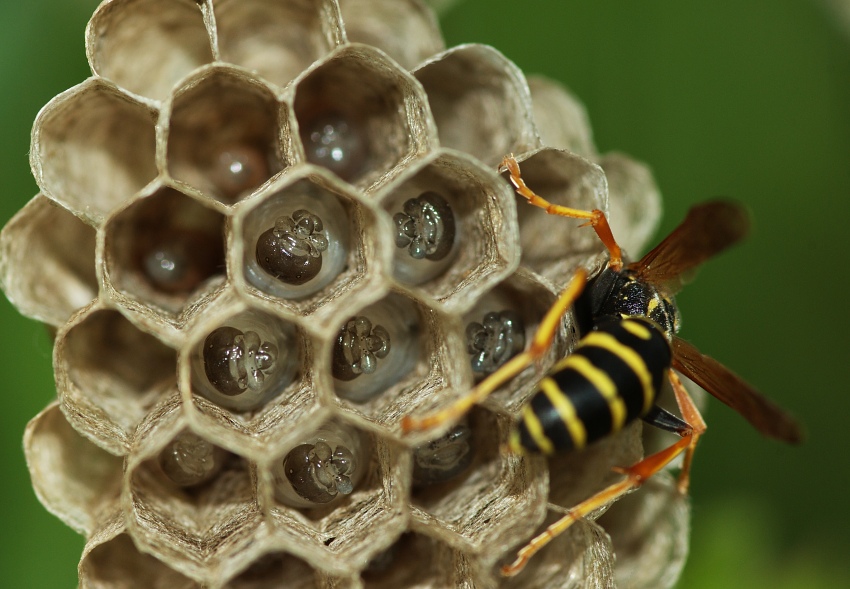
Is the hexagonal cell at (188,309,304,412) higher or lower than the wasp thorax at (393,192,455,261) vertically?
lower

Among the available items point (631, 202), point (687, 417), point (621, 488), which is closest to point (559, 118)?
point (631, 202)

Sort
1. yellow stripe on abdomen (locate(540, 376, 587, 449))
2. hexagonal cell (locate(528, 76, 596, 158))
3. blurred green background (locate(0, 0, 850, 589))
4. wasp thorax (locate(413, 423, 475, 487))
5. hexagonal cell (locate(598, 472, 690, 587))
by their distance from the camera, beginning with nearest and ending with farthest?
yellow stripe on abdomen (locate(540, 376, 587, 449)) < wasp thorax (locate(413, 423, 475, 487)) < hexagonal cell (locate(598, 472, 690, 587)) < hexagonal cell (locate(528, 76, 596, 158)) < blurred green background (locate(0, 0, 850, 589))

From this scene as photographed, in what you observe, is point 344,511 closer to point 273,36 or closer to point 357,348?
point 357,348

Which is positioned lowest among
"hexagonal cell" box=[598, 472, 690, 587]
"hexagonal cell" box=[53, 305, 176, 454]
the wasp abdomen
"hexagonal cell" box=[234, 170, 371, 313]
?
"hexagonal cell" box=[598, 472, 690, 587]

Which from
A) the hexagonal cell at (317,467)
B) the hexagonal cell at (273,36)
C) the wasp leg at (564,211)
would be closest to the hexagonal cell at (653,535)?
the wasp leg at (564,211)

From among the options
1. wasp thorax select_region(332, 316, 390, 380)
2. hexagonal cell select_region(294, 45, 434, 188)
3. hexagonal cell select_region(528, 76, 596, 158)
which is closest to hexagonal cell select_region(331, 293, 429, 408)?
wasp thorax select_region(332, 316, 390, 380)

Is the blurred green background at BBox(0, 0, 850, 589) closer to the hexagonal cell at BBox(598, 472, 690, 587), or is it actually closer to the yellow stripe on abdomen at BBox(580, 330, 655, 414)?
the hexagonal cell at BBox(598, 472, 690, 587)
